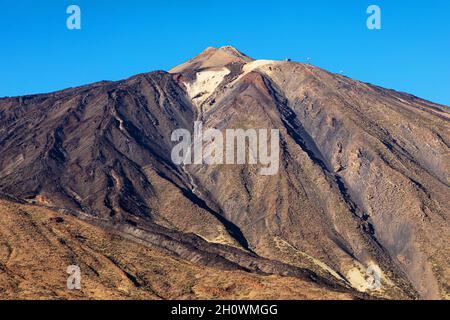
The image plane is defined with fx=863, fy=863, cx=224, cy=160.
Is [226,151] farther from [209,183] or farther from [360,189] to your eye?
[360,189]

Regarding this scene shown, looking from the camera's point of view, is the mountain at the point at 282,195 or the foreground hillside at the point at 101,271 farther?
the mountain at the point at 282,195

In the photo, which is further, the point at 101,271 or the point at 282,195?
the point at 282,195

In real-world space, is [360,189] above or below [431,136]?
below

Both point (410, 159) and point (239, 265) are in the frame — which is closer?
point (239, 265)

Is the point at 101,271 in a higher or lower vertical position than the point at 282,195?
lower

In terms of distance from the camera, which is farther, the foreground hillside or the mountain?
the mountain
